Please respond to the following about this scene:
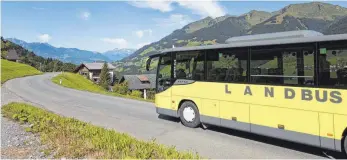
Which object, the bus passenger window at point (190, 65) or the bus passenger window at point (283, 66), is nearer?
the bus passenger window at point (283, 66)

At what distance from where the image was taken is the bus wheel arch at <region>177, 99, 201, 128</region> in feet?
35.9

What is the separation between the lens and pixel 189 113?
11.2m

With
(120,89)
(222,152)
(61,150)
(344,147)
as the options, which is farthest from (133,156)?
(120,89)

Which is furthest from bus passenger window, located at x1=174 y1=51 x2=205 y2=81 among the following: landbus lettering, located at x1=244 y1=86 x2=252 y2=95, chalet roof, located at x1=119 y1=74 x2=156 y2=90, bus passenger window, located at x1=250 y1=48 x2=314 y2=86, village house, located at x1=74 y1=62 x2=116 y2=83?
village house, located at x1=74 y1=62 x2=116 y2=83

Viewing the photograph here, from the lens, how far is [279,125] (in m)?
8.19

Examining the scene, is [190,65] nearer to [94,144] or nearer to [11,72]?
[94,144]

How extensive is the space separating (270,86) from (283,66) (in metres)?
0.72

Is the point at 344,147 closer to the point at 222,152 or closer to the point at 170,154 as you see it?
the point at 222,152

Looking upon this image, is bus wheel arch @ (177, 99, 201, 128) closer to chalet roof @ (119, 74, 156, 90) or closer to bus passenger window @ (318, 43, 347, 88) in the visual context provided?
bus passenger window @ (318, 43, 347, 88)

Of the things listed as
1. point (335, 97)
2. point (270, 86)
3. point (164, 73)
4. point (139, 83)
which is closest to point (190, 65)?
point (164, 73)

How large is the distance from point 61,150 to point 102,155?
1.37 metres

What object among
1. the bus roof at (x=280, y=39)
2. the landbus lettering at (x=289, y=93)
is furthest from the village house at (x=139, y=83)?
the landbus lettering at (x=289, y=93)

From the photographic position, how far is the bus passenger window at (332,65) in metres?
6.95

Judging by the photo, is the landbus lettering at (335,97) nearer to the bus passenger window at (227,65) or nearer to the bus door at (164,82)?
the bus passenger window at (227,65)
